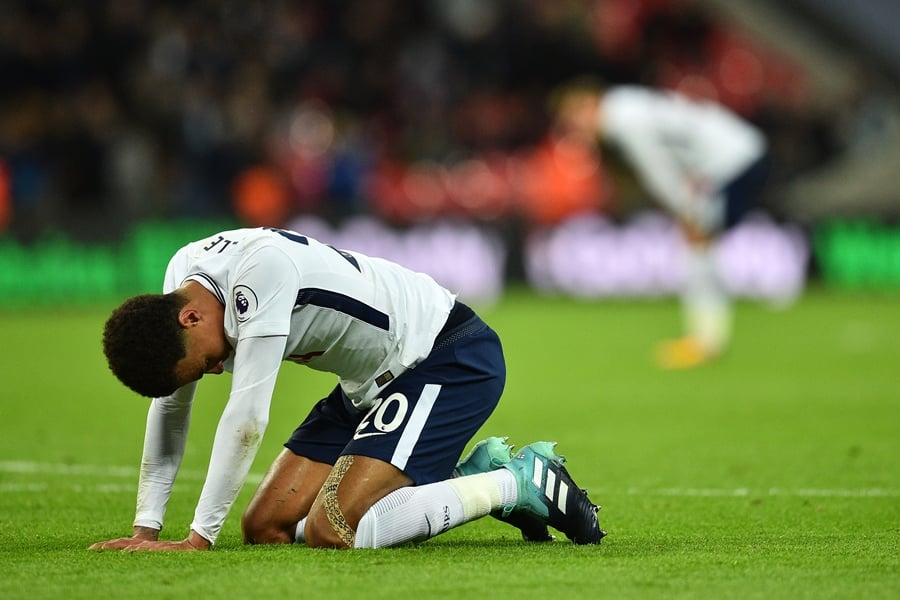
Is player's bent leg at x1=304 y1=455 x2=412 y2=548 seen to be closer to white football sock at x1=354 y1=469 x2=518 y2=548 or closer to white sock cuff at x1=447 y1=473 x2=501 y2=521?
white football sock at x1=354 y1=469 x2=518 y2=548

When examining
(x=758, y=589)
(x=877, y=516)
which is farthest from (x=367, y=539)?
(x=877, y=516)

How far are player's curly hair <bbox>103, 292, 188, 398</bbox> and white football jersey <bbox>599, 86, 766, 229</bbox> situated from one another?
8.28 metres

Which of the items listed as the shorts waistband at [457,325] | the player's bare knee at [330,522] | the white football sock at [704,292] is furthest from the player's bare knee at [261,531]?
the white football sock at [704,292]

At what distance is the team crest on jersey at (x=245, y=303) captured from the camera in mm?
4688

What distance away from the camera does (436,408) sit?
5.22 metres

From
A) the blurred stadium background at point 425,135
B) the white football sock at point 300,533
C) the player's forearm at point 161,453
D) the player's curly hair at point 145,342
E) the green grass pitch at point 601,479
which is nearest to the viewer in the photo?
the green grass pitch at point 601,479

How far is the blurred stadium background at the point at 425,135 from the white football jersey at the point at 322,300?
37.0 feet

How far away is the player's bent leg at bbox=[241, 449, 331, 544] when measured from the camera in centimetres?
534

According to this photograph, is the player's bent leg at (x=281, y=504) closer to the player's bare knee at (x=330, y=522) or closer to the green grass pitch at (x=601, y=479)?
the green grass pitch at (x=601, y=479)

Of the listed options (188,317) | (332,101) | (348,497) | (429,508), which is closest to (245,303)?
(188,317)

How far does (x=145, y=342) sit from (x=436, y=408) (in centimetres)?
115

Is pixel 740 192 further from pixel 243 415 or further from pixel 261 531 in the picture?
pixel 243 415

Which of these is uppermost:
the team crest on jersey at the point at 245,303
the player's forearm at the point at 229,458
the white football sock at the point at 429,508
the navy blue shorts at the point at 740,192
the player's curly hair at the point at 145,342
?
the navy blue shorts at the point at 740,192

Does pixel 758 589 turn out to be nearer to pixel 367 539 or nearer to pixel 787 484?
pixel 367 539
